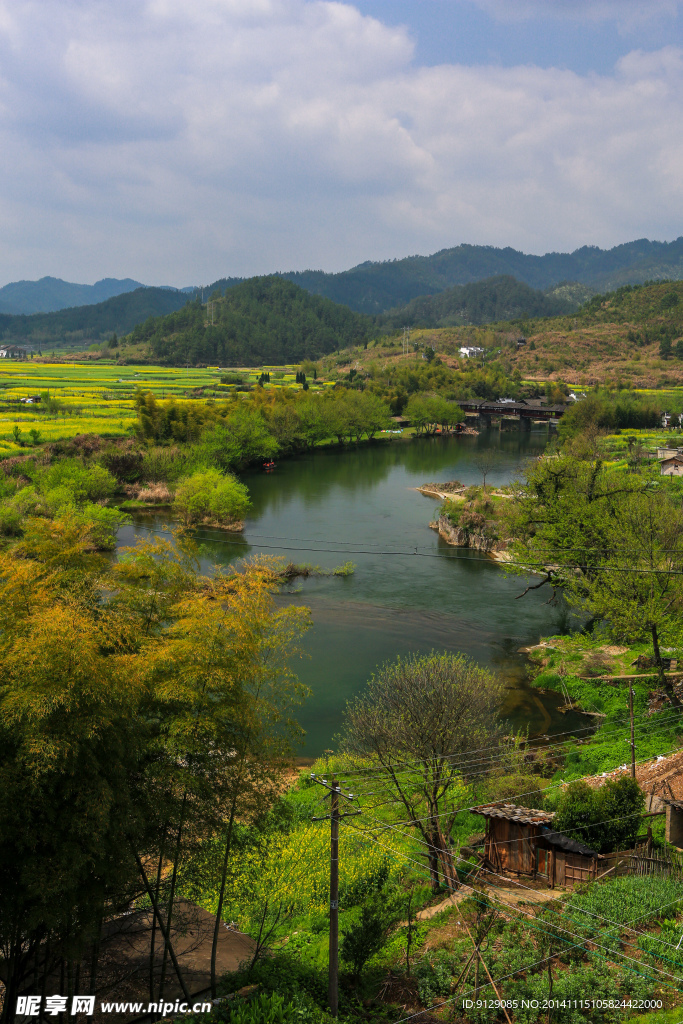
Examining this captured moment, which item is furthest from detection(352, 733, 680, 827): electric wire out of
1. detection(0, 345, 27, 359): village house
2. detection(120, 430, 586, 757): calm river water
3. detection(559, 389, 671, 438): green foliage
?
detection(0, 345, 27, 359): village house

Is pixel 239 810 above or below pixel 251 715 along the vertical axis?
below

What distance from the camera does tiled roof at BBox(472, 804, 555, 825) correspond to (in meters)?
10.8

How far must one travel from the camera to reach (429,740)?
40.4ft

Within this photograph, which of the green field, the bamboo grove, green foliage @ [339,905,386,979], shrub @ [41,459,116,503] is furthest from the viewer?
the green field

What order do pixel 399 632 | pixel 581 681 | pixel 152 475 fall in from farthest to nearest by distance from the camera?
1. pixel 152 475
2. pixel 399 632
3. pixel 581 681

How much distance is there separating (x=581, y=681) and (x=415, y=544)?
49.6 feet

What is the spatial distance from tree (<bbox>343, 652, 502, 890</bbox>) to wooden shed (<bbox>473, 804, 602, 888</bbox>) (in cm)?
76

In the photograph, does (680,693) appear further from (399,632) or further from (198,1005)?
(198,1005)

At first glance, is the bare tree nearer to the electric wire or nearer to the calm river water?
the calm river water

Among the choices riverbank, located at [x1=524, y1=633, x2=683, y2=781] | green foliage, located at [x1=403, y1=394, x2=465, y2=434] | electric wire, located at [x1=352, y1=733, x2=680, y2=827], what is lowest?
riverbank, located at [x1=524, y1=633, x2=683, y2=781]

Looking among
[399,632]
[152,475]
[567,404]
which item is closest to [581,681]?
[399,632]

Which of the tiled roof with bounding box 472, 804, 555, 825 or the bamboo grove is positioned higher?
the bamboo grove

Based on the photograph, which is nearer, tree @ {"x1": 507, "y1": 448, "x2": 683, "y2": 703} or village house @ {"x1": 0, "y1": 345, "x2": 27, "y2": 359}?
tree @ {"x1": 507, "y1": 448, "x2": 683, "y2": 703}

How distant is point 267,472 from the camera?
5356 cm
